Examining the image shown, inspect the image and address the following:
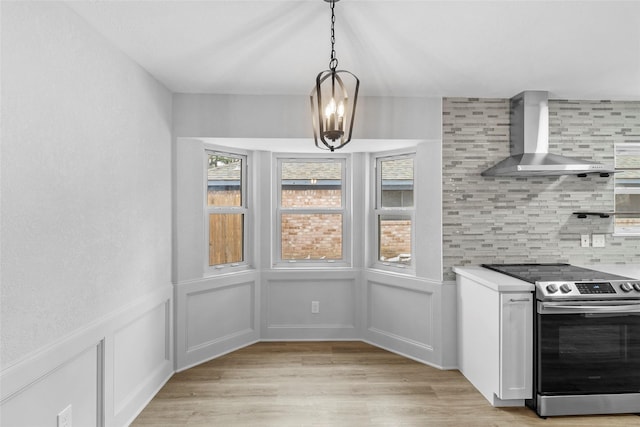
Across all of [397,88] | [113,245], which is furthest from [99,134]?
[397,88]

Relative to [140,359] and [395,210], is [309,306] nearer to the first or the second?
[395,210]

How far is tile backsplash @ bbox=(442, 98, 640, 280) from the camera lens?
134 inches

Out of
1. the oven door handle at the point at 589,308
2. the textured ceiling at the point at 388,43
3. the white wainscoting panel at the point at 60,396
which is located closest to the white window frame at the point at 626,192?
the textured ceiling at the point at 388,43

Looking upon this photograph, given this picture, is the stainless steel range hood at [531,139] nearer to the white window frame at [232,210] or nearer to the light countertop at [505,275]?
the light countertop at [505,275]

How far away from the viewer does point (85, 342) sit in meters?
1.99

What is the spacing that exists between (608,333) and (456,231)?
128cm

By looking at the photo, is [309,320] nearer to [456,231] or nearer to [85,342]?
[456,231]

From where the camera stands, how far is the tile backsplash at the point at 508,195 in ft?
11.1

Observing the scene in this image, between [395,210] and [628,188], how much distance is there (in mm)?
2119

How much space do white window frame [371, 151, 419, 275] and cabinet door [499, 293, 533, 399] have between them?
1110 millimetres

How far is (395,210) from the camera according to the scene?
3.87 metres

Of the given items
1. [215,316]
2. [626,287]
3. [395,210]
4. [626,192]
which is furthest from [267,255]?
[626,192]

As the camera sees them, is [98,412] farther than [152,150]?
No

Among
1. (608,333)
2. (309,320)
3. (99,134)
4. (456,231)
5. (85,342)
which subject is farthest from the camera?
(309,320)
